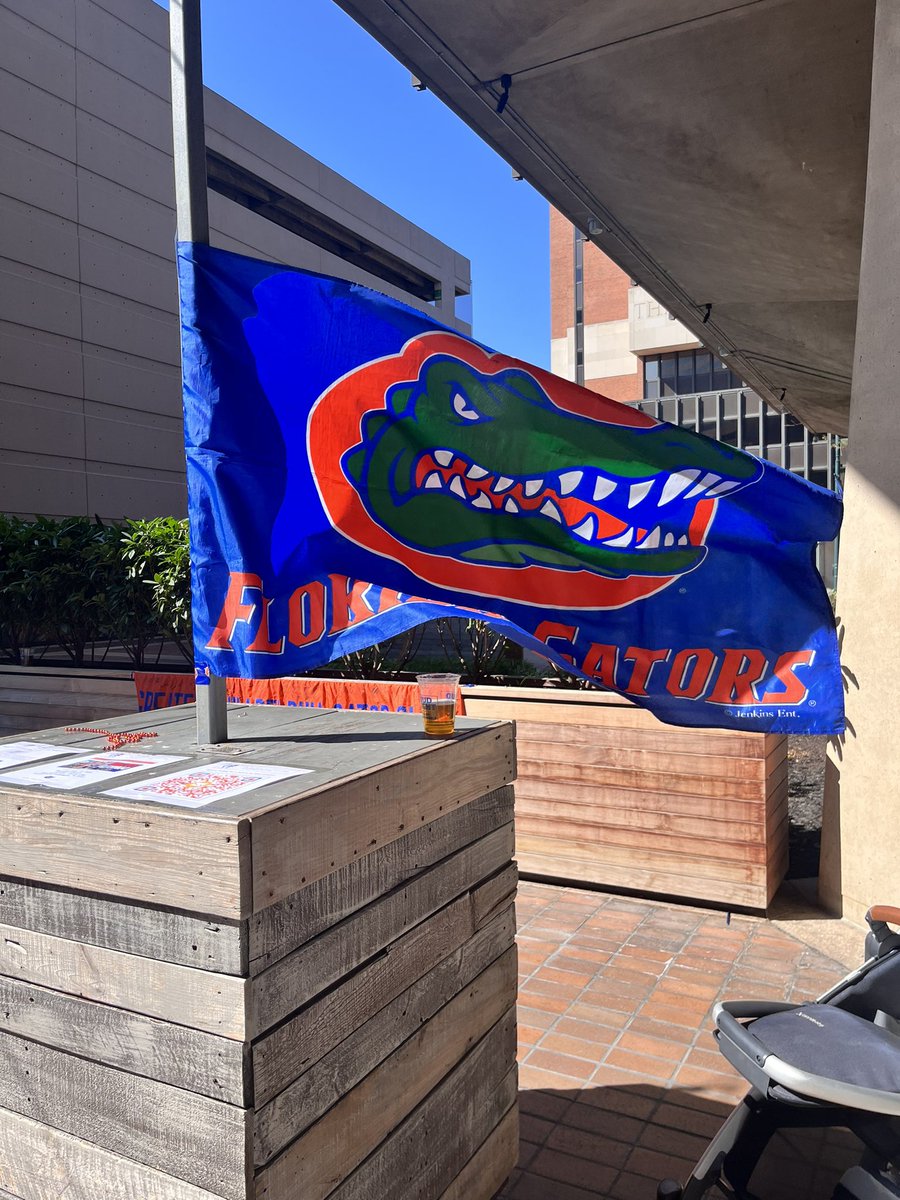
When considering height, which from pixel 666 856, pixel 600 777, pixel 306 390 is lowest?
pixel 666 856

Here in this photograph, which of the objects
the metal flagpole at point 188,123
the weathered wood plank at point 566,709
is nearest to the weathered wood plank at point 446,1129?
the metal flagpole at point 188,123

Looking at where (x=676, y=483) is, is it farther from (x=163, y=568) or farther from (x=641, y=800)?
(x=163, y=568)

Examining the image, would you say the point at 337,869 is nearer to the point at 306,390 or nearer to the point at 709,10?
the point at 306,390

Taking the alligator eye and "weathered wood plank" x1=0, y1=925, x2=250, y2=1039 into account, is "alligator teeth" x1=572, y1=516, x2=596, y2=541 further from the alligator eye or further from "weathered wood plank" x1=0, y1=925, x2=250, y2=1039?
"weathered wood plank" x1=0, y1=925, x2=250, y2=1039

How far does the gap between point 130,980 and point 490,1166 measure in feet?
4.61

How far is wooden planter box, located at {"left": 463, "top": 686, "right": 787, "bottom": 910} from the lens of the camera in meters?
5.21

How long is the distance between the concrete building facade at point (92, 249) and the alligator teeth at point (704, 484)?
22.1 meters

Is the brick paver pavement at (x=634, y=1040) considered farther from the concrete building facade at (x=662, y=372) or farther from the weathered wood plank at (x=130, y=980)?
the concrete building facade at (x=662, y=372)

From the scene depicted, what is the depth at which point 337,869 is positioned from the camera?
6.77 feet

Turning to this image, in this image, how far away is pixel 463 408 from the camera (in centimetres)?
284

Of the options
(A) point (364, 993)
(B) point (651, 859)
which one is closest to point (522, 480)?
(A) point (364, 993)

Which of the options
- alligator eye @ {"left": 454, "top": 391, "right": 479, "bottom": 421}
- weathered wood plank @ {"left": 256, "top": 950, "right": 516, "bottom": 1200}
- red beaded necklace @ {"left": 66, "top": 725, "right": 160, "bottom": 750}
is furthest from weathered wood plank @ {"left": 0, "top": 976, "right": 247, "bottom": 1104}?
alligator eye @ {"left": 454, "top": 391, "right": 479, "bottom": 421}

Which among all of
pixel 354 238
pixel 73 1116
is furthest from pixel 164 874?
pixel 354 238

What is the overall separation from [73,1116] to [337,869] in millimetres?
763
